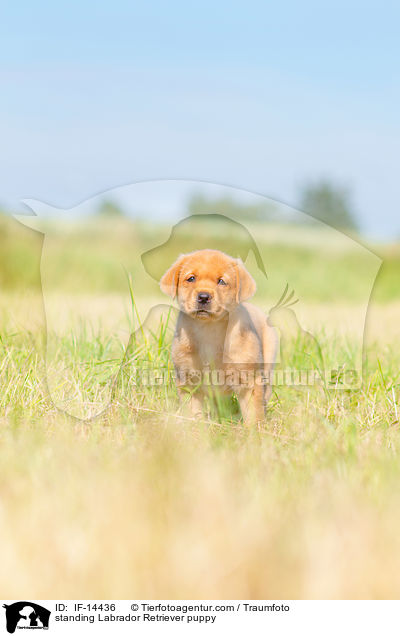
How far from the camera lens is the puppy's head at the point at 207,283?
3.26m

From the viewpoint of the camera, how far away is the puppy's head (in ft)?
10.7

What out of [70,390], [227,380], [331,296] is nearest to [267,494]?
[227,380]

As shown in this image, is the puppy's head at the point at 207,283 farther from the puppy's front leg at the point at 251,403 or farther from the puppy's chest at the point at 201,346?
the puppy's front leg at the point at 251,403

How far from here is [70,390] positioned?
150 inches

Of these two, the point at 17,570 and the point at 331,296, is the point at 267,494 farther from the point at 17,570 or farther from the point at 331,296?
the point at 331,296

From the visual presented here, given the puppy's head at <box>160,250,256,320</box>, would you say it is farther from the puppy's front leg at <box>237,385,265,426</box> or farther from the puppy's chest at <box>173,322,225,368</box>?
the puppy's front leg at <box>237,385,265,426</box>
